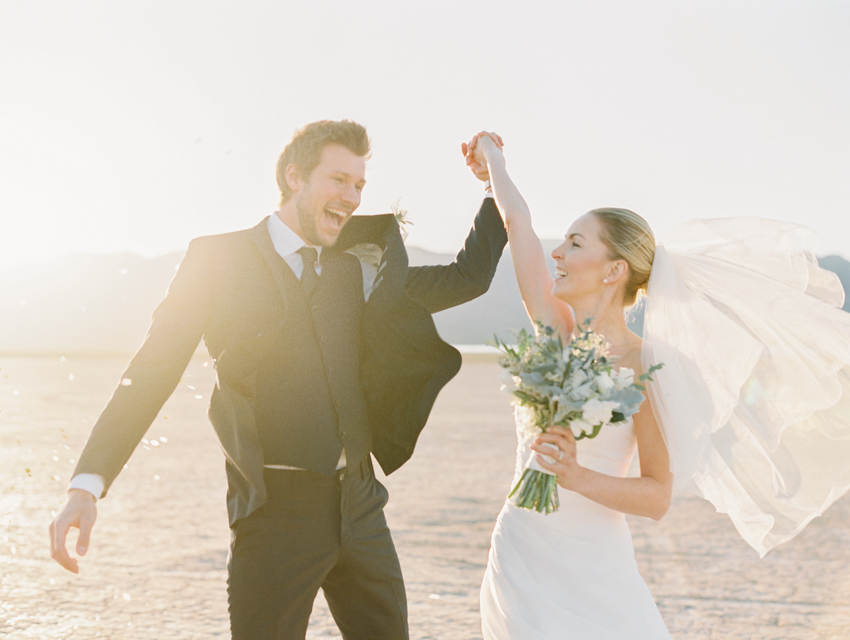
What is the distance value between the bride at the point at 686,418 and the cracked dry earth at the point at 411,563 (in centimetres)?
95

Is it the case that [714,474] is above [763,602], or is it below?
above

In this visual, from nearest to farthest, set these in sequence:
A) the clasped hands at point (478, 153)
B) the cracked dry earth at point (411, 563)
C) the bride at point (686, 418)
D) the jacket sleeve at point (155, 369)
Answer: the jacket sleeve at point (155, 369) → the bride at point (686, 418) → the clasped hands at point (478, 153) → the cracked dry earth at point (411, 563)

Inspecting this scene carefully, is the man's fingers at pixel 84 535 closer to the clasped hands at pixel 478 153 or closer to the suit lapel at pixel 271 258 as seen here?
the suit lapel at pixel 271 258

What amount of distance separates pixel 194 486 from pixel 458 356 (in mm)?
11478

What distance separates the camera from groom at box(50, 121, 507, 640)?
→ 2957mm

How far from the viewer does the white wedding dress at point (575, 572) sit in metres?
3.20

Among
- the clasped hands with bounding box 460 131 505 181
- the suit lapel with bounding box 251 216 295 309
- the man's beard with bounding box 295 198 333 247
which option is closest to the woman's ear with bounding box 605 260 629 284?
the clasped hands with bounding box 460 131 505 181

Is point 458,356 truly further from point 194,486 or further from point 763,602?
point 194,486

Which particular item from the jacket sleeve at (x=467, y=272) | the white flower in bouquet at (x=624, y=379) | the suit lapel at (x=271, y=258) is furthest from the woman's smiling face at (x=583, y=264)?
the suit lapel at (x=271, y=258)

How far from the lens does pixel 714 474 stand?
10.5 ft

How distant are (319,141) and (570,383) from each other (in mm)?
A: 1557

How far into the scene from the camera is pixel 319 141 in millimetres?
3418

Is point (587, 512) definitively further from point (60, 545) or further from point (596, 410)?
point (60, 545)

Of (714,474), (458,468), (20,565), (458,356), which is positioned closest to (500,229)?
(458,356)
